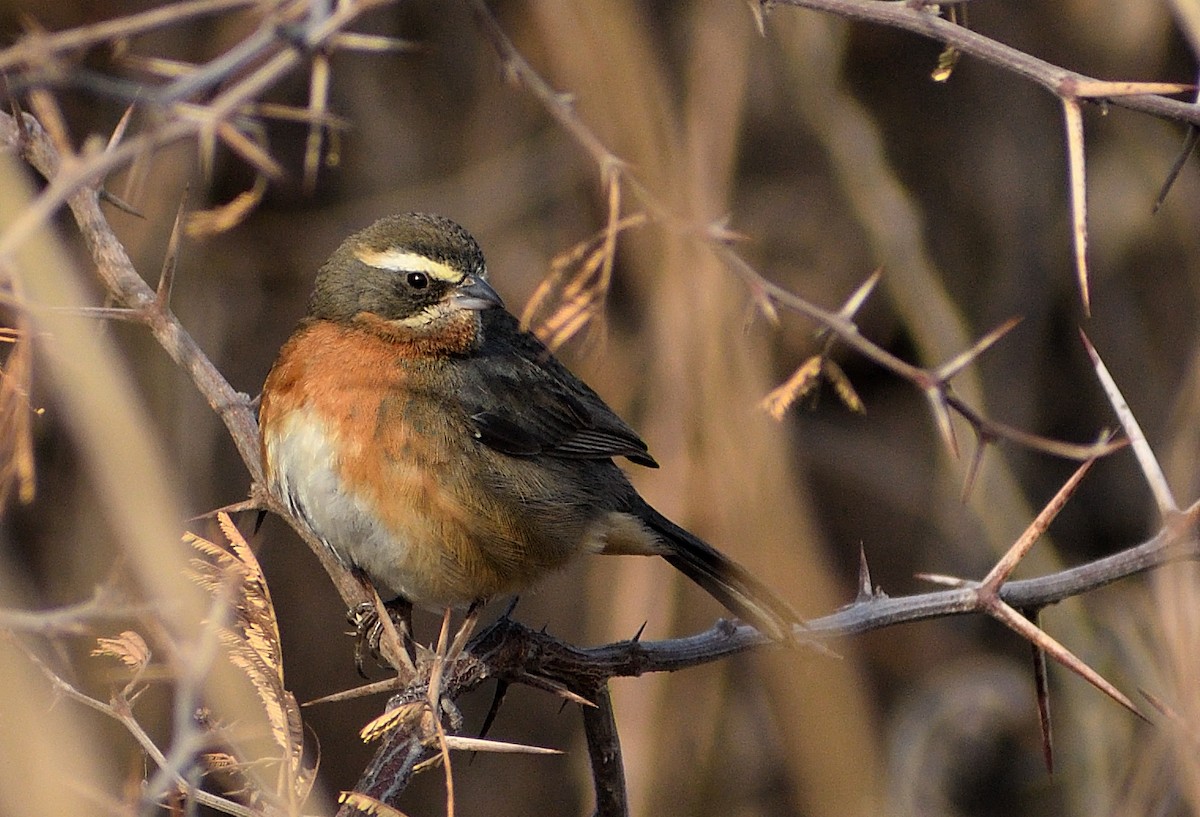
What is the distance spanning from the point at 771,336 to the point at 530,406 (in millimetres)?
2953

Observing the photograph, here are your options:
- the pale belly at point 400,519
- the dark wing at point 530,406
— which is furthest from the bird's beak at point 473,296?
the pale belly at point 400,519

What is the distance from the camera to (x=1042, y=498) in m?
8.77

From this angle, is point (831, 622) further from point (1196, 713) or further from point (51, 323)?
point (51, 323)

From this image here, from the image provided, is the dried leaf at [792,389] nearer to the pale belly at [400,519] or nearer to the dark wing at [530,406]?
the pale belly at [400,519]

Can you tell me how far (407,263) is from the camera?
15.5 feet

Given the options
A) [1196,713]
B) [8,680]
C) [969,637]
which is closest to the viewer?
[8,680]

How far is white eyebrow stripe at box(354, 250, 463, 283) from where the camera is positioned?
15.4 ft

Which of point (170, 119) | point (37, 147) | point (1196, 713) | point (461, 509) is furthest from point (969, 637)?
point (170, 119)

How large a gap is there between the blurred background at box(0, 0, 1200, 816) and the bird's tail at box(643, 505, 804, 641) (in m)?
1.75

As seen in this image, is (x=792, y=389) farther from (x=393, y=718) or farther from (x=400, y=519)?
(x=400, y=519)

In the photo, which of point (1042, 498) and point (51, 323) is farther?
point (1042, 498)

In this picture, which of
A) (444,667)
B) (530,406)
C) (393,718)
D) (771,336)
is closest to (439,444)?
(530,406)

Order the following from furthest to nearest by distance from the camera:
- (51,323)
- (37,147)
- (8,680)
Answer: (37,147), (51,323), (8,680)

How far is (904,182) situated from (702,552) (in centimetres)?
474
